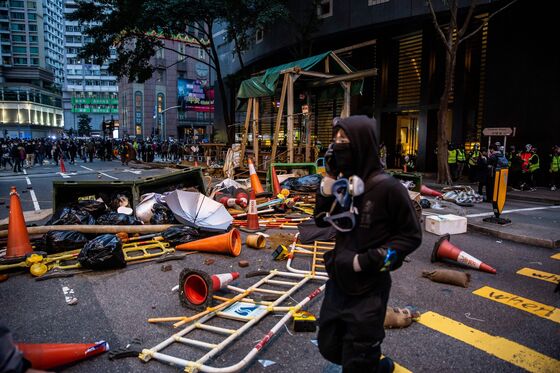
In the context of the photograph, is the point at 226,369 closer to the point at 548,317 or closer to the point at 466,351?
the point at 466,351

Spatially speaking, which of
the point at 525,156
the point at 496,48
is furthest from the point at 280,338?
the point at 496,48

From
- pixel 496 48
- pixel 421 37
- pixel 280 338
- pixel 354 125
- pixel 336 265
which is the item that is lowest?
pixel 280 338

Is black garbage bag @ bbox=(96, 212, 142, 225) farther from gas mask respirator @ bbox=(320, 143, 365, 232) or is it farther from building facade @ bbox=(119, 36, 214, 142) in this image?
building facade @ bbox=(119, 36, 214, 142)

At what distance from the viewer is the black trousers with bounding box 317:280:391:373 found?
2.17m

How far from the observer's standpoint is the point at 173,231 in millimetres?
6395

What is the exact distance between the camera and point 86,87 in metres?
116

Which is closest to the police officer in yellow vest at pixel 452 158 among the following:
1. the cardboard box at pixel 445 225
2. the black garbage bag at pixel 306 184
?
the black garbage bag at pixel 306 184

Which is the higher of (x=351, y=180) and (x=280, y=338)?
(x=351, y=180)

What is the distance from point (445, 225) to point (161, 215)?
5545 mm

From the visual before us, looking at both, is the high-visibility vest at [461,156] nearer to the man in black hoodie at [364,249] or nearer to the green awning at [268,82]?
the green awning at [268,82]

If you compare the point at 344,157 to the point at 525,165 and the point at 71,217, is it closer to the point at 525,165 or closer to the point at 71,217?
the point at 71,217

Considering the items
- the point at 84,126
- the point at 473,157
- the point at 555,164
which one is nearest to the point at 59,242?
the point at 473,157

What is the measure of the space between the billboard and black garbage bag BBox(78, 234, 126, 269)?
39629mm

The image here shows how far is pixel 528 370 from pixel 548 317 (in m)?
1.26
